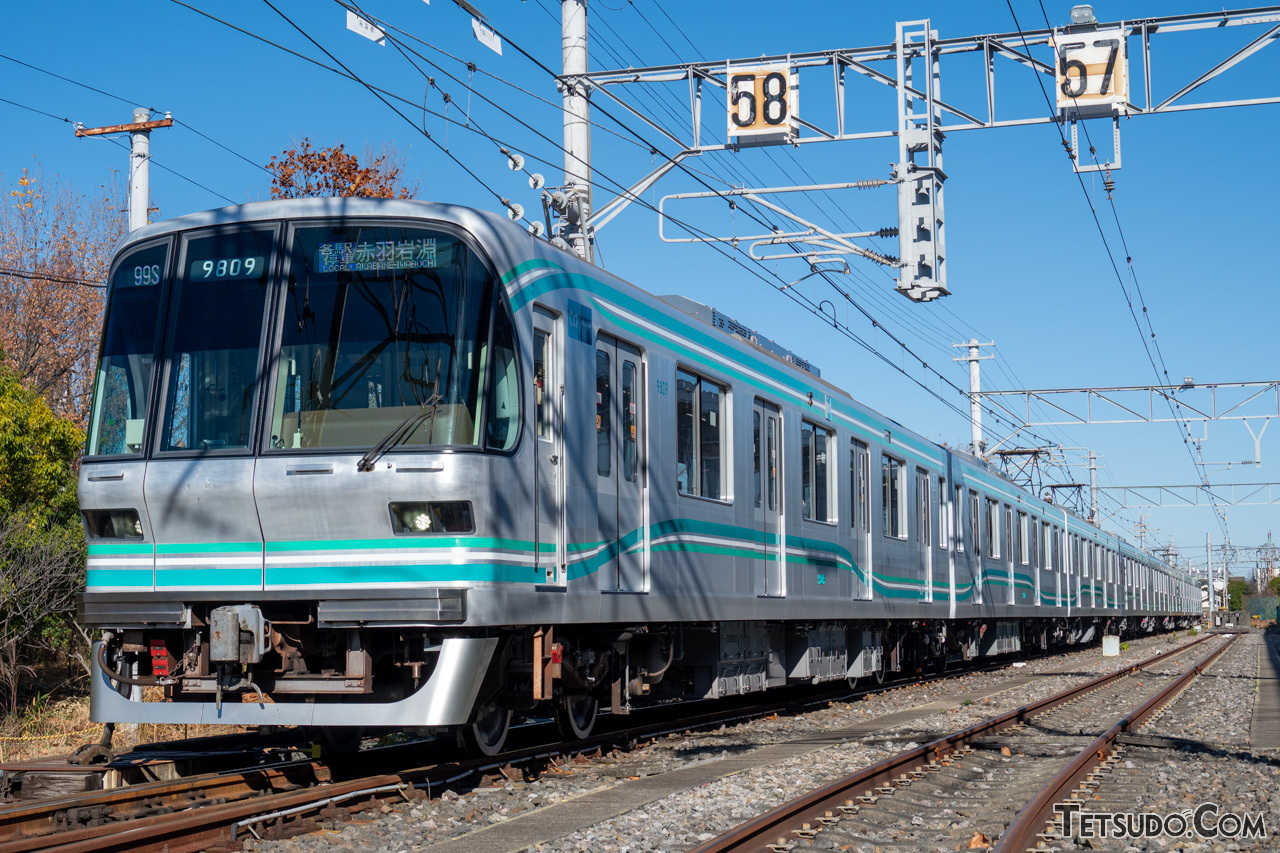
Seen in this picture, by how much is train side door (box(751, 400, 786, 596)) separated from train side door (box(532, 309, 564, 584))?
3.75 m

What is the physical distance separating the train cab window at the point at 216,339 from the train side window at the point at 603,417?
7.56ft

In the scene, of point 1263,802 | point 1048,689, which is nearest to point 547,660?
point 1263,802

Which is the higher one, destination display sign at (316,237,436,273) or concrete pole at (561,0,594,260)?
concrete pole at (561,0,594,260)

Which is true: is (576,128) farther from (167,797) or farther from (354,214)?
(167,797)

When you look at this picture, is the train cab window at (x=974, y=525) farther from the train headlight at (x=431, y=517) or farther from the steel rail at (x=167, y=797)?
the train headlight at (x=431, y=517)

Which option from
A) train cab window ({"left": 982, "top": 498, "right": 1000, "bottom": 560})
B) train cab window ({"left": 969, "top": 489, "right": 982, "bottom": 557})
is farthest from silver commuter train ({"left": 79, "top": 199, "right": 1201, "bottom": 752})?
train cab window ({"left": 982, "top": 498, "right": 1000, "bottom": 560})

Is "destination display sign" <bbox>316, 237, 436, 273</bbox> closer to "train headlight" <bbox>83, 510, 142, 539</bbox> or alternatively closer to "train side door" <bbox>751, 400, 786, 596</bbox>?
"train headlight" <bbox>83, 510, 142, 539</bbox>

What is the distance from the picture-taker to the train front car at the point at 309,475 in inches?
288

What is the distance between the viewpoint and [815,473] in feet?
44.6

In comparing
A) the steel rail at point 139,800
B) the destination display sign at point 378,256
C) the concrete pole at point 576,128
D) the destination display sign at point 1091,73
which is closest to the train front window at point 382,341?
the destination display sign at point 378,256

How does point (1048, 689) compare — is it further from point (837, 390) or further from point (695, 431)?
point (695, 431)

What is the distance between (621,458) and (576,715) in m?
1.90

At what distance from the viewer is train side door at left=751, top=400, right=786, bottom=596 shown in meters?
11.9

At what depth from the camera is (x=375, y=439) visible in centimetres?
743
